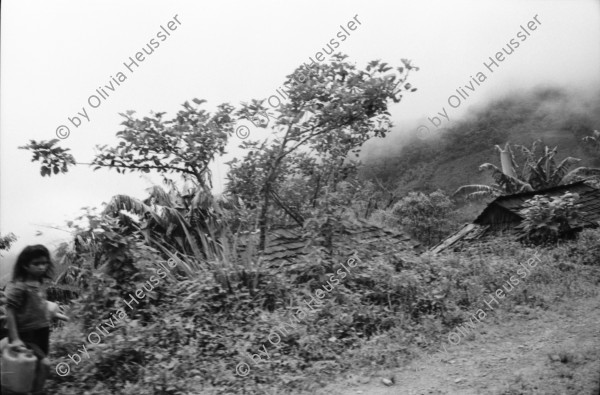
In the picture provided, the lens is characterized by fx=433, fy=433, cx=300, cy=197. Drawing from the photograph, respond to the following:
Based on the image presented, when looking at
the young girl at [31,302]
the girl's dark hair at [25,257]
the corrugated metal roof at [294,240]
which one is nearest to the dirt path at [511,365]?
the corrugated metal roof at [294,240]

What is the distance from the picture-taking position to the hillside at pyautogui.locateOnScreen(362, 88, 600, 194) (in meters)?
41.3

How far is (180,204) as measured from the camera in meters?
8.11

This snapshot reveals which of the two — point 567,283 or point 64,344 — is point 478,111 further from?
point 64,344

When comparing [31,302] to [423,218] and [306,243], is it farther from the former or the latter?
[423,218]

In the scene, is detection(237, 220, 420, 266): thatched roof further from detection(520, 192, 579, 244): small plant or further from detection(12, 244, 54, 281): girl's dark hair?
detection(520, 192, 579, 244): small plant

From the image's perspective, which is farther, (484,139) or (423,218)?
(484,139)

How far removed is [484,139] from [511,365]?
48.4m

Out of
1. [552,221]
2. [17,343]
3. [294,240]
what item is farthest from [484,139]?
[17,343]

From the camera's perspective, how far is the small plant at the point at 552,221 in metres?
11.0

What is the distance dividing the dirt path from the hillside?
34.1 metres

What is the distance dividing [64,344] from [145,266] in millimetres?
1338

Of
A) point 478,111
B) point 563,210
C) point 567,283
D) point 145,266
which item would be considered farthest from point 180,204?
point 478,111

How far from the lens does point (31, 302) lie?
3.87 meters

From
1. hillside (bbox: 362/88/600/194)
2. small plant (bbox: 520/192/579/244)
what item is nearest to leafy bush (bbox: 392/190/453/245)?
small plant (bbox: 520/192/579/244)
